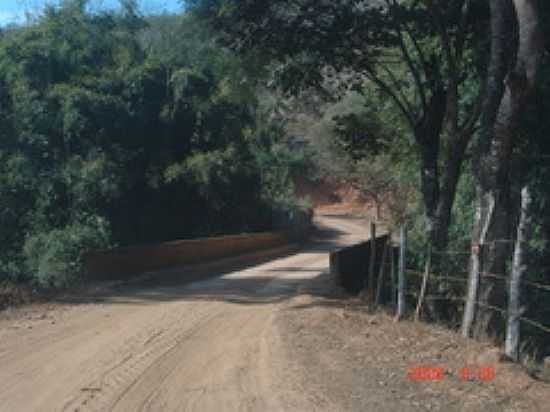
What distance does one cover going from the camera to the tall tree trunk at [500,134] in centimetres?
1134

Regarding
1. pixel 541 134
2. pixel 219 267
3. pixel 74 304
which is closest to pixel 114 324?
pixel 74 304

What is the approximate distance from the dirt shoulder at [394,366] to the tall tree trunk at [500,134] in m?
0.98

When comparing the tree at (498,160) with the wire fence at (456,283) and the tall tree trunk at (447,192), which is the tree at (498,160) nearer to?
the wire fence at (456,283)

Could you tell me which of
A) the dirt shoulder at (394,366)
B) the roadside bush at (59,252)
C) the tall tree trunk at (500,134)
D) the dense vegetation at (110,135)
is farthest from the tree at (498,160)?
the roadside bush at (59,252)

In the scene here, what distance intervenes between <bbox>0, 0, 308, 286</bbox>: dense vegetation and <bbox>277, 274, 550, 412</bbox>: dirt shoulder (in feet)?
29.2

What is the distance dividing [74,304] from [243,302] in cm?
364

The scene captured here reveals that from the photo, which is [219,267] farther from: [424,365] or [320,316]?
[424,365]

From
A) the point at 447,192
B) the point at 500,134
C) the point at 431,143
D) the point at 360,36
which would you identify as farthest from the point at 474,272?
the point at 360,36

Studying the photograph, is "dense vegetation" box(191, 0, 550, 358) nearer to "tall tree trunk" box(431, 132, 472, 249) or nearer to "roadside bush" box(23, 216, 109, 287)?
"tall tree trunk" box(431, 132, 472, 249)

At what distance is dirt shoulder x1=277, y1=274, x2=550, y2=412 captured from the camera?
8234mm

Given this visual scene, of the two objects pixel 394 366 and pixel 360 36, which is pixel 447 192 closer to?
pixel 360 36

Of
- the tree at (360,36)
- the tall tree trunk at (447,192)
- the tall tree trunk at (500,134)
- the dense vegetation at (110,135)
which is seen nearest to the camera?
the tall tree trunk at (500,134)

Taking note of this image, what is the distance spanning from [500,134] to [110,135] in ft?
56.0

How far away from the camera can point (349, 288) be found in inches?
808
